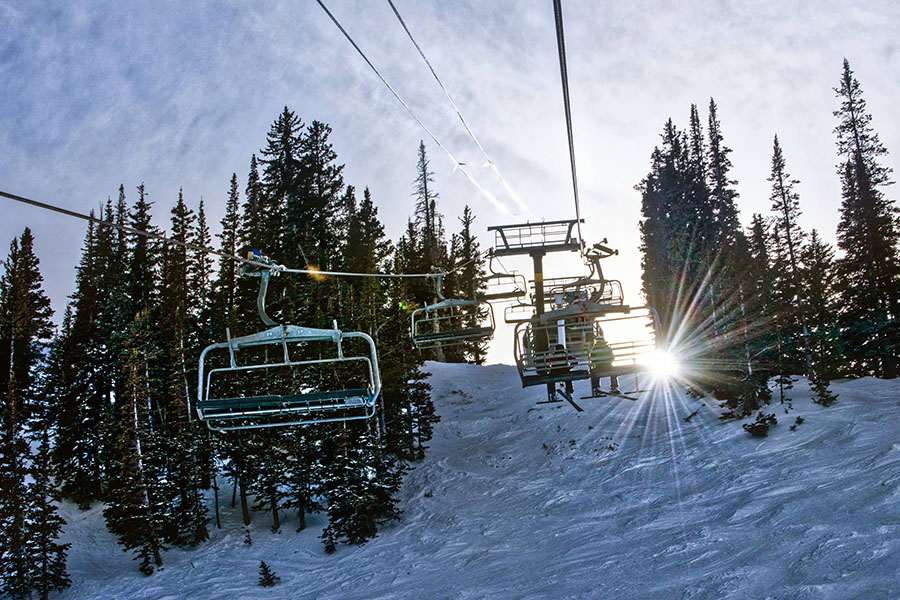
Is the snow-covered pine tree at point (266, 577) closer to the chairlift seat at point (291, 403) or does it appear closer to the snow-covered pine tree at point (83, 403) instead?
the snow-covered pine tree at point (83, 403)

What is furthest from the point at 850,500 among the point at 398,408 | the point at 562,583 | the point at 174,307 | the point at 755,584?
the point at 174,307

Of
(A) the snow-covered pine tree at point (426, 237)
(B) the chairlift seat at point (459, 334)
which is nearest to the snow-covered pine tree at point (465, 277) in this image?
(A) the snow-covered pine tree at point (426, 237)


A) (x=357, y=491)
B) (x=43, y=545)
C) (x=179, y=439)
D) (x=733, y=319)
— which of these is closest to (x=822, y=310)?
(x=733, y=319)

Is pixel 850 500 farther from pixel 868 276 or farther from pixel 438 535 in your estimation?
pixel 868 276

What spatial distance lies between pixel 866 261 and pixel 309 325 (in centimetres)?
3284

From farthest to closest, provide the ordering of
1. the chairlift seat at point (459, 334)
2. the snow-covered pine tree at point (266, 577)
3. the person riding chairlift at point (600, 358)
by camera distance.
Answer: the snow-covered pine tree at point (266, 577) → the chairlift seat at point (459, 334) → the person riding chairlift at point (600, 358)

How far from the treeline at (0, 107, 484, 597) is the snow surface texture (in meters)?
1.87

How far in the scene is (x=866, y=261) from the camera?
36.8 meters

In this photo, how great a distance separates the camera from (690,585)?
1616 centimetres

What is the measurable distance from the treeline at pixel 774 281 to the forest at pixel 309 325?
0.12 metres

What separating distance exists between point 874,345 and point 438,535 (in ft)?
93.1

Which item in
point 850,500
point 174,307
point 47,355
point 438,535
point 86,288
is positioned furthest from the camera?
point 86,288

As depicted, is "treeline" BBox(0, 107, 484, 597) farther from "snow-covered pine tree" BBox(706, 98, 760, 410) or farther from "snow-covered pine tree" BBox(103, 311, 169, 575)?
"snow-covered pine tree" BBox(706, 98, 760, 410)

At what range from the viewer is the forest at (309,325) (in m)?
29.2
